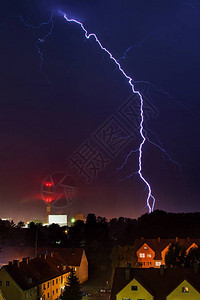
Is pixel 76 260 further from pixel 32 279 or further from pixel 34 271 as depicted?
pixel 32 279

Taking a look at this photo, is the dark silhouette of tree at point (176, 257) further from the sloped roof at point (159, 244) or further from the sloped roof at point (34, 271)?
the sloped roof at point (159, 244)

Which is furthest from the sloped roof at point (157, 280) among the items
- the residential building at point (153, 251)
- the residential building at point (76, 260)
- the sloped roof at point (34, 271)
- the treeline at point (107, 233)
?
the treeline at point (107, 233)

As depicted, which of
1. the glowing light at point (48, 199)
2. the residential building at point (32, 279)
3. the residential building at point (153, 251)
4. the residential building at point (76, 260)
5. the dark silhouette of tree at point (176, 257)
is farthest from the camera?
the glowing light at point (48, 199)

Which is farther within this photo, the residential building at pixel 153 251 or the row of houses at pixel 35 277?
the residential building at pixel 153 251

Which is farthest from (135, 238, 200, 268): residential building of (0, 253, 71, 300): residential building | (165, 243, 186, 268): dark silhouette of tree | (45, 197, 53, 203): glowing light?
(45, 197, 53, 203): glowing light

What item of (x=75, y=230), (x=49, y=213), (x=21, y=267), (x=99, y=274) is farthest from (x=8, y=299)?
(x=49, y=213)

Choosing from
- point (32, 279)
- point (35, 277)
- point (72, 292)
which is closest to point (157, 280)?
point (72, 292)

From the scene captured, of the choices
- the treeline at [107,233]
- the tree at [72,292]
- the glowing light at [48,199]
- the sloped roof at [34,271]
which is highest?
the glowing light at [48,199]
